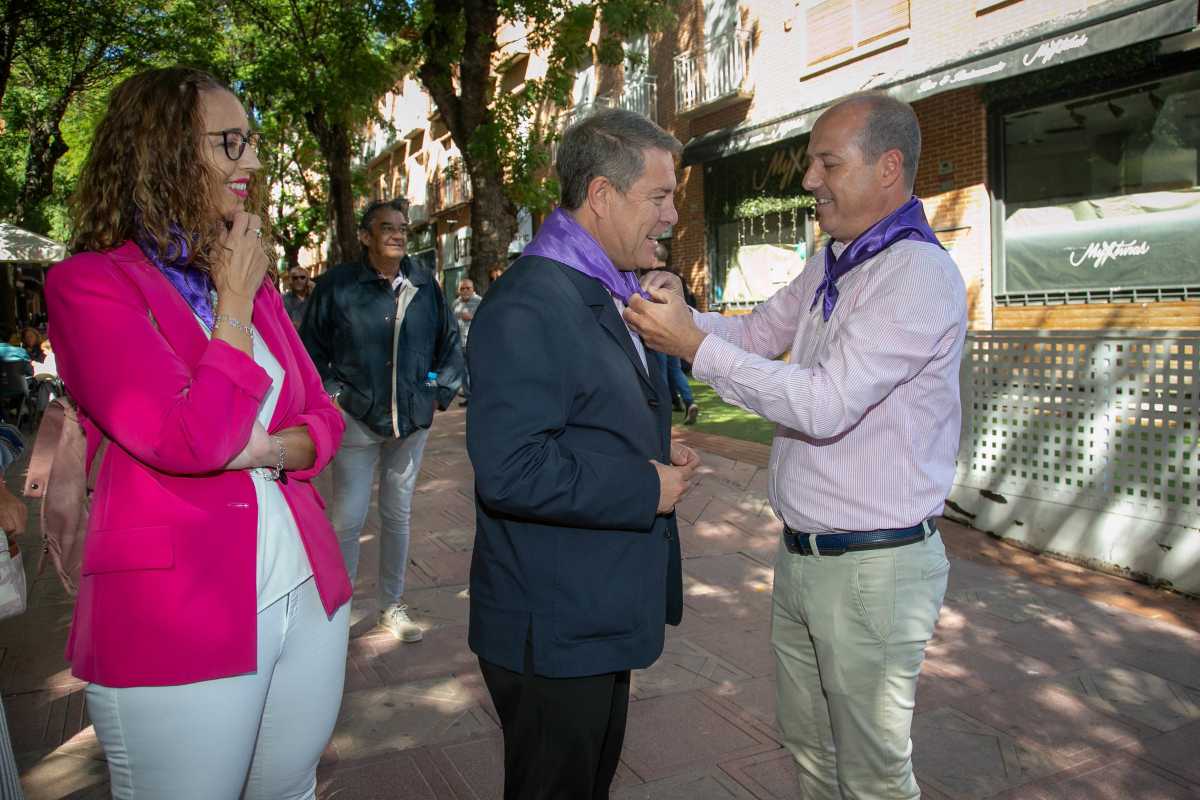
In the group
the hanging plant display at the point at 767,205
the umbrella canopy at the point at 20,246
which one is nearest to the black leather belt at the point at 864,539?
the hanging plant display at the point at 767,205

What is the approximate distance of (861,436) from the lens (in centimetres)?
228

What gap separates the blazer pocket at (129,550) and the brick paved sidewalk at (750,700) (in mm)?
1823

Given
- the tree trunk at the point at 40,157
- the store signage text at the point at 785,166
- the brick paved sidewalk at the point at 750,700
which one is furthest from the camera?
the tree trunk at the point at 40,157

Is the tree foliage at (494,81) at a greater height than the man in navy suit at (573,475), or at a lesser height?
greater

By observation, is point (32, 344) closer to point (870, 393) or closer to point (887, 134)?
point (887, 134)

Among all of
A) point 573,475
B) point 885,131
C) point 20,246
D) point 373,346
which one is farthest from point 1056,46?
point 20,246

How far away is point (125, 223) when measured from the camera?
1.79 m

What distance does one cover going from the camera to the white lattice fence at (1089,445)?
504cm

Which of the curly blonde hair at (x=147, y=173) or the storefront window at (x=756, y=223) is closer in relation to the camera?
the curly blonde hair at (x=147, y=173)

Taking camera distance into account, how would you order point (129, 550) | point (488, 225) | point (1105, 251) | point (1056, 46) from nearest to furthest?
point (129, 550)
point (488, 225)
point (1056, 46)
point (1105, 251)

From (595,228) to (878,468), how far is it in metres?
0.91

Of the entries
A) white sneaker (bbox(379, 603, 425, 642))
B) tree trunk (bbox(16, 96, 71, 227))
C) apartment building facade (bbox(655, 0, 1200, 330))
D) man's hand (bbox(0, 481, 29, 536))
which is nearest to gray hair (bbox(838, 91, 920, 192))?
man's hand (bbox(0, 481, 29, 536))

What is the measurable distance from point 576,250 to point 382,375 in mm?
2729

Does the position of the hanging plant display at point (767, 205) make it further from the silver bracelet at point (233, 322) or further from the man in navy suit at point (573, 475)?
the silver bracelet at point (233, 322)
